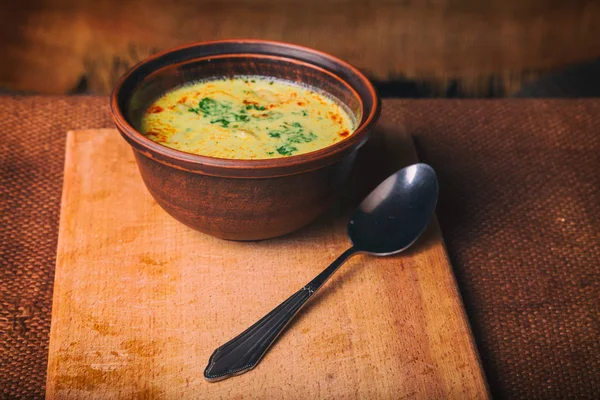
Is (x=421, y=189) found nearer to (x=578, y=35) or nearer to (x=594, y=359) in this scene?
(x=594, y=359)

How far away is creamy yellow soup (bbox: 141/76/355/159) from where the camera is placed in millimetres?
1243

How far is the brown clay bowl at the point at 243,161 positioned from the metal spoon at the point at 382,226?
11 cm

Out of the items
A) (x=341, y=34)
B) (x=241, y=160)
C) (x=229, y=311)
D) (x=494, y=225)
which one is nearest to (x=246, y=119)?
(x=241, y=160)

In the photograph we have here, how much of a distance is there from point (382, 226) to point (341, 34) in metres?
1.16

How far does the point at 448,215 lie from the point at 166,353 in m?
0.76

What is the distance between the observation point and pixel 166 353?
3.60 ft

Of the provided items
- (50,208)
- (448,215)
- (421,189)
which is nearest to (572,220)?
(448,215)

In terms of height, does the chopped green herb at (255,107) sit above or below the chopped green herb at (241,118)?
below

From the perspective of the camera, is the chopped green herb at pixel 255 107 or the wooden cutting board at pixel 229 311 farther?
the chopped green herb at pixel 255 107

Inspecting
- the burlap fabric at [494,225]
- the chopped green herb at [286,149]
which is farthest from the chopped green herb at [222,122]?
the burlap fabric at [494,225]

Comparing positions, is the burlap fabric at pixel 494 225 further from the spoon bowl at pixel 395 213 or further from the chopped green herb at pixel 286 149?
the chopped green herb at pixel 286 149

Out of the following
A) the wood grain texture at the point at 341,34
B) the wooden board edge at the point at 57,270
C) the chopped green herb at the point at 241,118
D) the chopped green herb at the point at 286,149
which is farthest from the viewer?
the wood grain texture at the point at 341,34

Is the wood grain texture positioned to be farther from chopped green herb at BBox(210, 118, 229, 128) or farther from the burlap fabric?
chopped green herb at BBox(210, 118, 229, 128)

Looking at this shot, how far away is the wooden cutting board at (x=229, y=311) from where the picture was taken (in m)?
1.07
